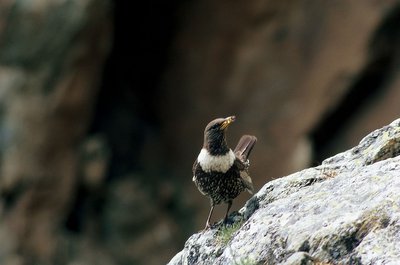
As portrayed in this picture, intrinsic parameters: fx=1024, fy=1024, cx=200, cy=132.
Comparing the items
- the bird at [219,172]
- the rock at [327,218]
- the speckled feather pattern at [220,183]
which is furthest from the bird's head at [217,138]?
the rock at [327,218]

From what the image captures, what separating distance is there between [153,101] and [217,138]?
11.9 metres

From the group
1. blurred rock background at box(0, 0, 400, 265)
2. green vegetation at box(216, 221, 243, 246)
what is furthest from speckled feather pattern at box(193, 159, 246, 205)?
blurred rock background at box(0, 0, 400, 265)

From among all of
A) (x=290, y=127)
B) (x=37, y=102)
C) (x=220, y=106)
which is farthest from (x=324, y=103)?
(x=37, y=102)

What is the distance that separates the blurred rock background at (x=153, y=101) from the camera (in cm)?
1784

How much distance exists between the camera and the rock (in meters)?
5.96

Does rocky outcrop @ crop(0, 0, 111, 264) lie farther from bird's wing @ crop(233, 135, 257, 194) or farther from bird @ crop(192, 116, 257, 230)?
bird @ crop(192, 116, 257, 230)

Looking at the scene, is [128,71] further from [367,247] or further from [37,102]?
[367,247]

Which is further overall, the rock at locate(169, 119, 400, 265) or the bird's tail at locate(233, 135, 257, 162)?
the bird's tail at locate(233, 135, 257, 162)

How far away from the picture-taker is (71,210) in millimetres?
19344

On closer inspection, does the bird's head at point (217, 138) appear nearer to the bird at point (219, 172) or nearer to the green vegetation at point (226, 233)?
the bird at point (219, 172)

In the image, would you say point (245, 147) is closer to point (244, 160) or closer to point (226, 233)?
point (244, 160)

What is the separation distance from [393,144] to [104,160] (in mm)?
12590

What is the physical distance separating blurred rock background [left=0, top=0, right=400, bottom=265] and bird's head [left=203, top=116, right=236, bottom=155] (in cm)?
948

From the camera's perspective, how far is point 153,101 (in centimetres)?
2045
